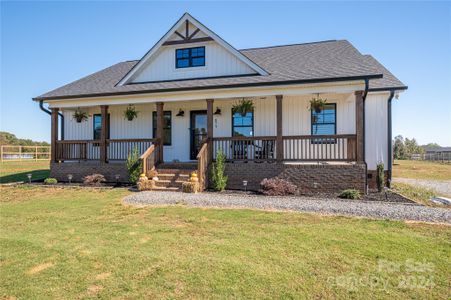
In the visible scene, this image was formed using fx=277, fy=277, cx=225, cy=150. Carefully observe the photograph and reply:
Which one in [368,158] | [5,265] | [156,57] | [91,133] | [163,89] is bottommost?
[5,265]

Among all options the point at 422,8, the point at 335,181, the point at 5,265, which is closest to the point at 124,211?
the point at 5,265

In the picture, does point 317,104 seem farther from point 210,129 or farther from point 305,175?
point 210,129

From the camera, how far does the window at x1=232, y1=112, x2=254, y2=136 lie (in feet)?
40.3

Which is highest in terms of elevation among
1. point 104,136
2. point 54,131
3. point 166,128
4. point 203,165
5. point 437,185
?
point 166,128

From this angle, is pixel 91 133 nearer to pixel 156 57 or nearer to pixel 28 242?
pixel 156 57

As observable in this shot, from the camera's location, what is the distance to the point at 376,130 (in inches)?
448

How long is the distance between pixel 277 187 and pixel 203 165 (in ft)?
9.15

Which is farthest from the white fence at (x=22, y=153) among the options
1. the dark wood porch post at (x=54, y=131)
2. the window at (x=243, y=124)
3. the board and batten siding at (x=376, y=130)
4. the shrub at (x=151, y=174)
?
the board and batten siding at (x=376, y=130)

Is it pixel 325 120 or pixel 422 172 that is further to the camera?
pixel 422 172

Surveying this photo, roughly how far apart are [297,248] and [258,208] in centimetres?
294

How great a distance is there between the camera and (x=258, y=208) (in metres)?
7.24

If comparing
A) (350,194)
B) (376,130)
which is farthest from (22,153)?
(376,130)

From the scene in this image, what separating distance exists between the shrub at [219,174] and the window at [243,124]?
96.4 inches

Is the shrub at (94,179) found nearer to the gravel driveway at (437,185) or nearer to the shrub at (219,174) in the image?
the shrub at (219,174)
